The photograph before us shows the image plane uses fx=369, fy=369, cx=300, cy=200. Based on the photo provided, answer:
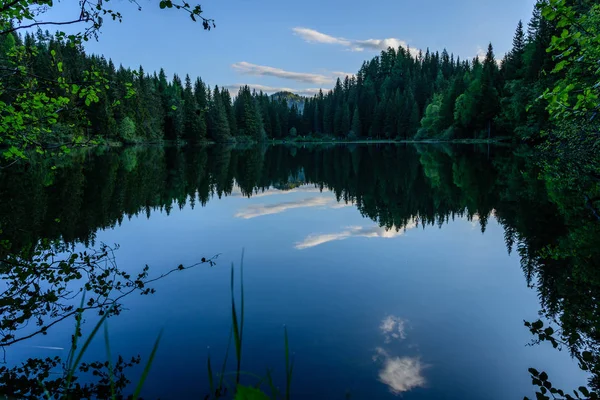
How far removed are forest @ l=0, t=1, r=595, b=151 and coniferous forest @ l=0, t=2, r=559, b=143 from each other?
21cm

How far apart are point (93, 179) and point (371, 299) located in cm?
2018

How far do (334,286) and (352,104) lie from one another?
12399cm


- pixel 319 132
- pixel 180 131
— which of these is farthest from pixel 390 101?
pixel 180 131

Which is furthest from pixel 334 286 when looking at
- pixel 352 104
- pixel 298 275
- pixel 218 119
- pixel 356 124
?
pixel 352 104

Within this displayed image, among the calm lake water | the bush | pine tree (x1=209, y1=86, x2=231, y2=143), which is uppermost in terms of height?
pine tree (x1=209, y1=86, x2=231, y2=143)

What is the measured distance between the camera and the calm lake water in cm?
432

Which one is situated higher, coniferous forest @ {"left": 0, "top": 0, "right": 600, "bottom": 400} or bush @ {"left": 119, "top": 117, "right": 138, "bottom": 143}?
bush @ {"left": 119, "top": 117, "right": 138, "bottom": 143}

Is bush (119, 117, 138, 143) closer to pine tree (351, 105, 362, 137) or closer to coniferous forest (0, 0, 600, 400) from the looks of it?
coniferous forest (0, 0, 600, 400)

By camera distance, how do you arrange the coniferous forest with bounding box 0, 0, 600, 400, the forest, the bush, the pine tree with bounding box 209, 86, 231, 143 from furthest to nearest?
the pine tree with bounding box 209, 86, 231, 143
the bush
the forest
the coniferous forest with bounding box 0, 0, 600, 400

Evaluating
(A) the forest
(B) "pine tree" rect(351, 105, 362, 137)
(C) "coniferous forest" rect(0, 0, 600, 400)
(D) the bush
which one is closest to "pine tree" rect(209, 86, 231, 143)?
(A) the forest

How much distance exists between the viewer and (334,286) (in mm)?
6996

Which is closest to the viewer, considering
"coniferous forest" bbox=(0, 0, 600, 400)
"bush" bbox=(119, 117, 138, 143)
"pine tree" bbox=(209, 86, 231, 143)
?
"coniferous forest" bbox=(0, 0, 600, 400)

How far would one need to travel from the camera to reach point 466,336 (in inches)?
202

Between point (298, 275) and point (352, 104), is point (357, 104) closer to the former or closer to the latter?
point (352, 104)
